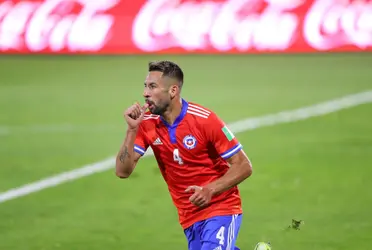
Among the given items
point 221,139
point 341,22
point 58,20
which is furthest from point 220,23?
point 221,139

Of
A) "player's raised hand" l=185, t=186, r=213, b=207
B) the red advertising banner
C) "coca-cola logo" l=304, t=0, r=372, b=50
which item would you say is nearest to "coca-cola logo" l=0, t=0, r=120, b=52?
the red advertising banner

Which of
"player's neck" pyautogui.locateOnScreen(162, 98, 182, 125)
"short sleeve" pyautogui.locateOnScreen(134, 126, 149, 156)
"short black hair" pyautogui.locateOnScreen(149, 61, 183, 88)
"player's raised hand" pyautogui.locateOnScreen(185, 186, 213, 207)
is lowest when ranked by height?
"player's raised hand" pyautogui.locateOnScreen(185, 186, 213, 207)

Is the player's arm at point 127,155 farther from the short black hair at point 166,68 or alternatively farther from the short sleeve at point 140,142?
the short black hair at point 166,68

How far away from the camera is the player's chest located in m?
7.43

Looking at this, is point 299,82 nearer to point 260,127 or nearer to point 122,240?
point 260,127

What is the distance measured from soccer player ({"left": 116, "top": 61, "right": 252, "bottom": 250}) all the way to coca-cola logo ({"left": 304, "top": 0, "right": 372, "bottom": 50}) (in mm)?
13289

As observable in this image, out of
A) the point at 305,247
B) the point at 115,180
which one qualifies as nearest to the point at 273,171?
the point at 115,180

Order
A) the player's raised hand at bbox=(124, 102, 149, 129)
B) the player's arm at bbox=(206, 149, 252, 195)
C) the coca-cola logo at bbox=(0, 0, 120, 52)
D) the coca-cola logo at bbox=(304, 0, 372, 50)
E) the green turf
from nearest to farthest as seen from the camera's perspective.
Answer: the player's arm at bbox=(206, 149, 252, 195), the player's raised hand at bbox=(124, 102, 149, 129), the green turf, the coca-cola logo at bbox=(304, 0, 372, 50), the coca-cola logo at bbox=(0, 0, 120, 52)

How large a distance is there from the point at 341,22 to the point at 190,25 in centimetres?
320

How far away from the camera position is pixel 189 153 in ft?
24.5

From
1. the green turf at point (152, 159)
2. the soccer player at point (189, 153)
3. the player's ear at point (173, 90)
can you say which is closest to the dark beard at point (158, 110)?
the soccer player at point (189, 153)

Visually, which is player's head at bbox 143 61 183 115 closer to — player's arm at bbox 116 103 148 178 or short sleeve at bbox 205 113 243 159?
player's arm at bbox 116 103 148 178

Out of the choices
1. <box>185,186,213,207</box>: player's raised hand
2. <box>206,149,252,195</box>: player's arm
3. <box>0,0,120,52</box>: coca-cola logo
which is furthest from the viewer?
<box>0,0,120,52</box>: coca-cola logo

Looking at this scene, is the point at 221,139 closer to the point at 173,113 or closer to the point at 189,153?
the point at 189,153
